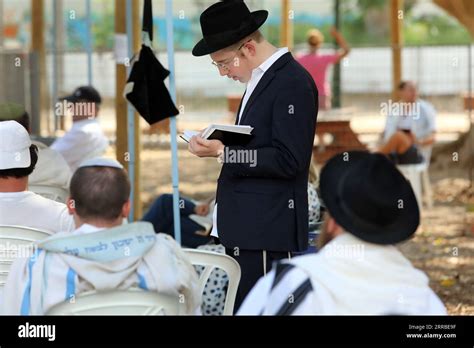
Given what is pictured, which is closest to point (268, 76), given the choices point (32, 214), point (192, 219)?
point (32, 214)

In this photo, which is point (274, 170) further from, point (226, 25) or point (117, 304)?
point (117, 304)

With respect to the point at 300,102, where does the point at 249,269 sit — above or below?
below

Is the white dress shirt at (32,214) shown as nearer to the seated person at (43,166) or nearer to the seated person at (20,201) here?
the seated person at (20,201)

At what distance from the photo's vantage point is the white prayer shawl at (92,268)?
3.18 metres

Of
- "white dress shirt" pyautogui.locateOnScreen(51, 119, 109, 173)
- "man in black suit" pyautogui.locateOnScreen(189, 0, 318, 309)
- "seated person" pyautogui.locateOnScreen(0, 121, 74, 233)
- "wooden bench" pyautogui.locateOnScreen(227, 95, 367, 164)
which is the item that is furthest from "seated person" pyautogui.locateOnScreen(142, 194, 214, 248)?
"wooden bench" pyautogui.locateOnScreen(227, 95, 367, 164)

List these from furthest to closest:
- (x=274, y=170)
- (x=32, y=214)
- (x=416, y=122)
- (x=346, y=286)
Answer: (x=416, y=122) < (x=32, y=214) < (x=274, y=170) < (x=346, y=286)

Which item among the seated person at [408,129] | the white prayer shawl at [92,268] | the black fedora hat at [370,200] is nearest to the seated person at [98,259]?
the white prayer shawl at [92,268]

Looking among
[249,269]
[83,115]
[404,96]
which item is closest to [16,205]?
[249,269]

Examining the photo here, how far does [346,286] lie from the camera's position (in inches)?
112

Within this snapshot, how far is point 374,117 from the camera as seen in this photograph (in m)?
15.9

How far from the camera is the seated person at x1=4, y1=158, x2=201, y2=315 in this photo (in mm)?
3186

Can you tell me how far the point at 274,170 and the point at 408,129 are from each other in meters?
6.17

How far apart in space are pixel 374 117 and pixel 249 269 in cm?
1197
